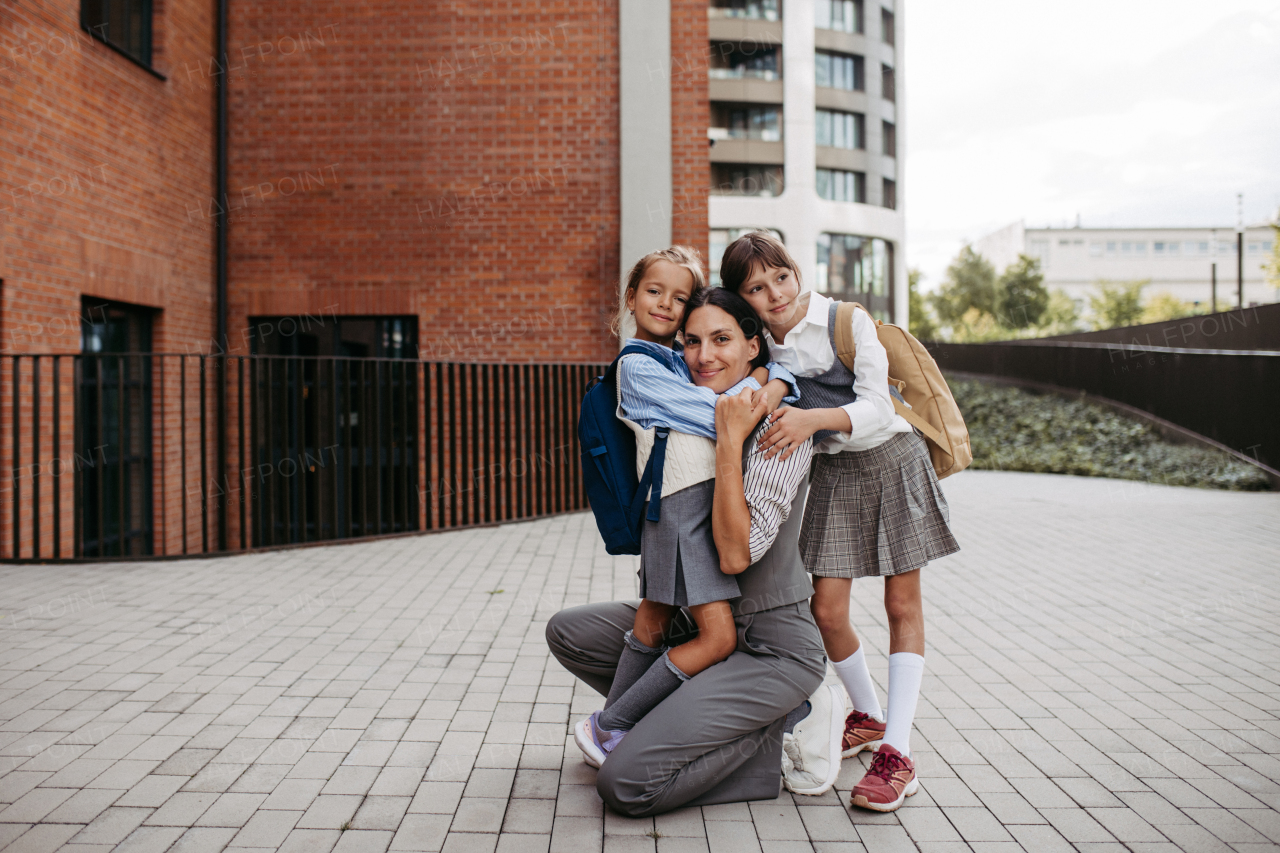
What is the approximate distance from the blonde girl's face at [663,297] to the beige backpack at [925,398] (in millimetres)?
620

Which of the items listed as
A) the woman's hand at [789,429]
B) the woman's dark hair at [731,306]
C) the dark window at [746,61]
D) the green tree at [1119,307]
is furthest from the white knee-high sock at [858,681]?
the green tree at [1119,307]

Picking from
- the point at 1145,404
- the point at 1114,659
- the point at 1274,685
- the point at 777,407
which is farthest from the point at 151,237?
the point at 1145,404

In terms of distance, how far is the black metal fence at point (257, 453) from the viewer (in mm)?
7133

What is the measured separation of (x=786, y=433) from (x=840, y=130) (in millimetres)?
48534

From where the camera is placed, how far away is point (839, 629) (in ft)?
10.3

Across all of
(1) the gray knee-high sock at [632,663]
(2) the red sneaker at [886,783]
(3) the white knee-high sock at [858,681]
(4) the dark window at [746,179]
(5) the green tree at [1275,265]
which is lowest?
(2) the red sneaker at [886,783]

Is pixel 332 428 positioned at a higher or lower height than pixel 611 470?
higher

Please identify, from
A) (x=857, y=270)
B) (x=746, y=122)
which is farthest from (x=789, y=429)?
(x=746, y=122)

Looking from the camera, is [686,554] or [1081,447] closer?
[686,554]

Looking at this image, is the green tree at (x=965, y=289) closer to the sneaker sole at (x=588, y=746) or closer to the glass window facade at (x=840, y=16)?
the glass window facade at (x=840, y=16)

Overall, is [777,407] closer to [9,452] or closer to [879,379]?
[879,379]

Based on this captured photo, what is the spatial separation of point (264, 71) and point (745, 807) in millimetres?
10507

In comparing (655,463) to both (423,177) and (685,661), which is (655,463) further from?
(423,177)

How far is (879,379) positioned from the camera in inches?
114
